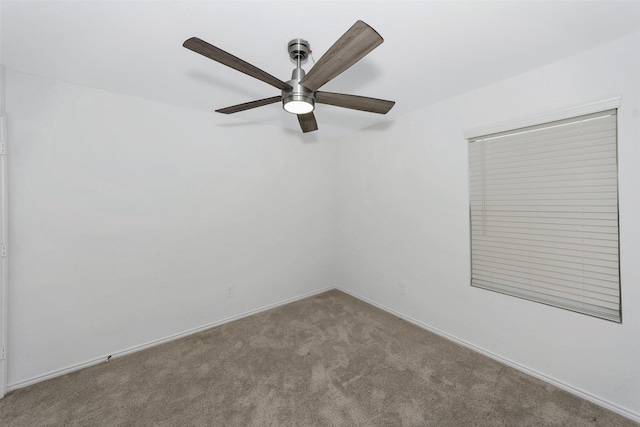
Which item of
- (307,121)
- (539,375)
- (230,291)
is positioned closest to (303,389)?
(230,291)

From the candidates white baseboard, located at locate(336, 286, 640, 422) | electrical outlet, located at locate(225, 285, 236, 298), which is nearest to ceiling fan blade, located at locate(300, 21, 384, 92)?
electrical outlet, located at locate(225, 285, 236, 298)

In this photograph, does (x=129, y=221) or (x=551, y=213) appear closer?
(x=551, y=213)

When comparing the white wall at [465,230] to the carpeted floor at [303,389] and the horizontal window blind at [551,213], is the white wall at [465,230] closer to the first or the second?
the horizontal window blind at [551,213]

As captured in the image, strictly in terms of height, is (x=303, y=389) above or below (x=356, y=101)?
below

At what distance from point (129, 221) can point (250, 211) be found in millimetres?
1185

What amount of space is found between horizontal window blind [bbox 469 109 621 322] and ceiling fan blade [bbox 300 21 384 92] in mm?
1686

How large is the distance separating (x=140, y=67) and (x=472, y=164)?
9.39 feet

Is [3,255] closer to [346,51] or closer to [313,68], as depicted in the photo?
[313,68]

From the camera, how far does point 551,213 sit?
1870 millimetres

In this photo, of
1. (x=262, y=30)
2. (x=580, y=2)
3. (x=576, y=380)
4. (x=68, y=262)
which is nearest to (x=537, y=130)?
(x=580, y=2)

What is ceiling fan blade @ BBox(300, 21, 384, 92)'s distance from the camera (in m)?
0.98

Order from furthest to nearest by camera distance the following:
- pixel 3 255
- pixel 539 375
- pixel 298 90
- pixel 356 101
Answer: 1. pixel 539 375
2. pixel 3 255
3. pixel 356 101
4. pixel 298 90

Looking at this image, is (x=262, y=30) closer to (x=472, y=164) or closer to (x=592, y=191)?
(x=472, y=164)

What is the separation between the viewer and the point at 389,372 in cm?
202
